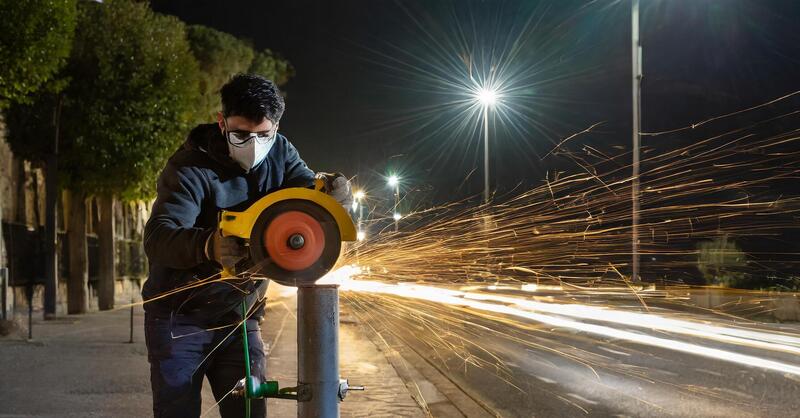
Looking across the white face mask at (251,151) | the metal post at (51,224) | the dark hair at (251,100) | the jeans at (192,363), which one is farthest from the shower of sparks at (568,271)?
the metal post at (51,224)

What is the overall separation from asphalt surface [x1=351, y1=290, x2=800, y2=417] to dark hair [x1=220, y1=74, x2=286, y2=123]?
116 inches

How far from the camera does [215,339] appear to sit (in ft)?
10.9

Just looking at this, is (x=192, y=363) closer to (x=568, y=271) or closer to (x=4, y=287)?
(x=568, y=271)

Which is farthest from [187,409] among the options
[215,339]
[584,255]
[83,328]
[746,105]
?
[746,105]

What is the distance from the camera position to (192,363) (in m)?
3.24

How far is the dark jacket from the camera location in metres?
2.98

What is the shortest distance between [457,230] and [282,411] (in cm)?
241

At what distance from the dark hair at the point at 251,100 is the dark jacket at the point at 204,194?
0.80 feet

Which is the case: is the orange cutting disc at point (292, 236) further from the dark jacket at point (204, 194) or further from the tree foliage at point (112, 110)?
the tree foliage at point (112, 110)

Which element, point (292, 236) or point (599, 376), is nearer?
point (292, 236)

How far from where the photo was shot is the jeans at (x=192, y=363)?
10.3ft

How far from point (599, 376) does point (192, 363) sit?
7736 mm

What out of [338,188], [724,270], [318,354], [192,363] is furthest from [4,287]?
[724,270]

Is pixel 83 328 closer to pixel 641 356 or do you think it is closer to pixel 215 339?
pixel 641 356
